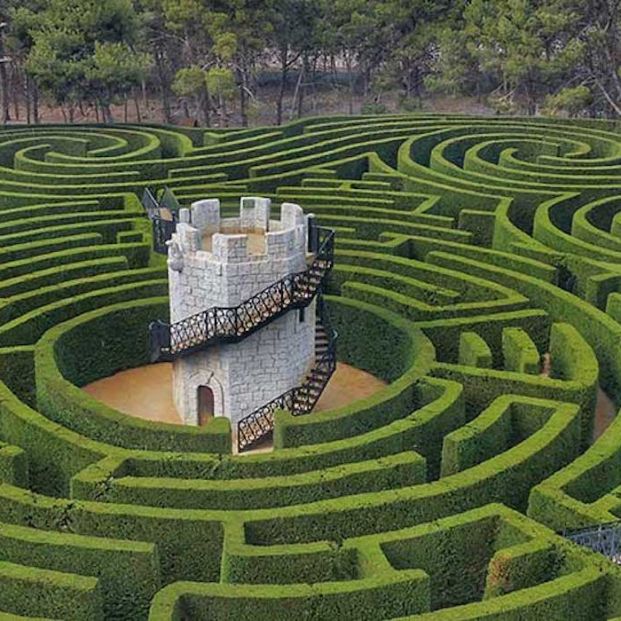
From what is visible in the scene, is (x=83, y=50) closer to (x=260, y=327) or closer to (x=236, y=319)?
(x=236, y=319)

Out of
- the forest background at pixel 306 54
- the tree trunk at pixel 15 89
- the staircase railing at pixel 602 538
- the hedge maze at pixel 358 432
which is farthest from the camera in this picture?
the tree trunk at pixel 15 89

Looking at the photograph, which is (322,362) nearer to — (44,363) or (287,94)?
(44,363)

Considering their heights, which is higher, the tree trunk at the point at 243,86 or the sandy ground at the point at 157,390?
the tree trunk at the point at 243,86

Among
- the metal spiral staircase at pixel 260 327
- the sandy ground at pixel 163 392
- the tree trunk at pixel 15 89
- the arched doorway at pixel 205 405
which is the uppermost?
the tree trunk at pixel 15 89

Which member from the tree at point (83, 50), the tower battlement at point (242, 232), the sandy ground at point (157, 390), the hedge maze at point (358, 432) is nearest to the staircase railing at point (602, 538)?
the hedge maze at point (358, 432)

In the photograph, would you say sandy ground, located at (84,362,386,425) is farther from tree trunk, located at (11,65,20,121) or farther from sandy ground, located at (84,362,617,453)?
tree trunk, located at (11,65,20,121)

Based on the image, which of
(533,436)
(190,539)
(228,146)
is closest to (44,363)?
(190,539)

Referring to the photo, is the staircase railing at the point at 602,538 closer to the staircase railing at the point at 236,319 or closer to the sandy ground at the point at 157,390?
the staircase railing at the point at 236,319
